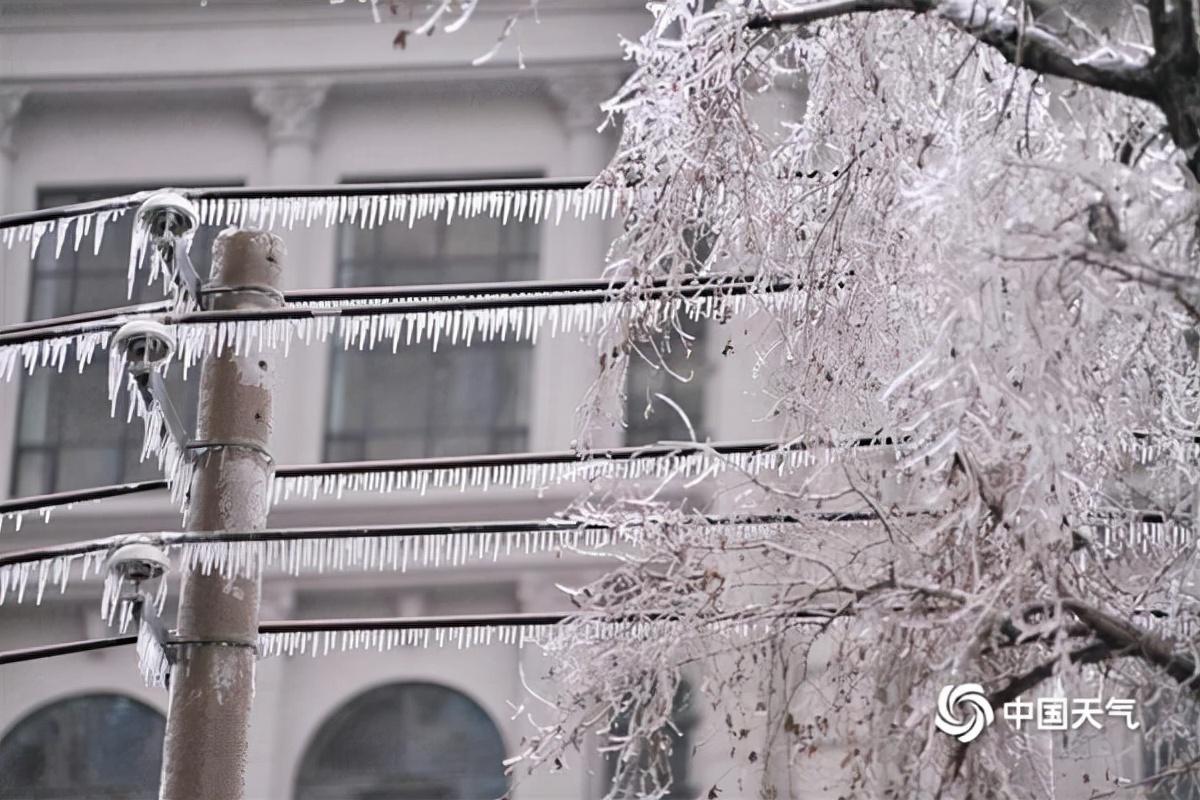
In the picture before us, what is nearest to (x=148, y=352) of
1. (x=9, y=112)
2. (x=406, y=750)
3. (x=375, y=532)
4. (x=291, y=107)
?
(x=375, y=532)

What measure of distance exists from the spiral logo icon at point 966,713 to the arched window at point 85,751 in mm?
7498

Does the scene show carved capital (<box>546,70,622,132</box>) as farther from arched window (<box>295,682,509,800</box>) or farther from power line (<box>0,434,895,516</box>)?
power line (<box>0,434,895,516</box>)

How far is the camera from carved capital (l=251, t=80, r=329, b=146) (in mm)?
12500

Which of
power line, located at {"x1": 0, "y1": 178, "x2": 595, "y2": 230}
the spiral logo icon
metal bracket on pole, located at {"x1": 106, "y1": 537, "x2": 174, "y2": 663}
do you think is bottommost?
the spiral logo icon

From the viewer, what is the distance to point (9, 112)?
12.8 meters

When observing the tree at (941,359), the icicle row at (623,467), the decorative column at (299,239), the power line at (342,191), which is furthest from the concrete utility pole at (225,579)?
the decorative column at (299,239)

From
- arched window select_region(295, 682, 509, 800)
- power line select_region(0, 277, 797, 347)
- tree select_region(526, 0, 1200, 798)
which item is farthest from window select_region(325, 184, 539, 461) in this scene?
tree select_region(526, 0, 1200, 798)

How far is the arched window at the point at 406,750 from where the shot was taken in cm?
1123

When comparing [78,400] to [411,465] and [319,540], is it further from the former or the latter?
[319,540]

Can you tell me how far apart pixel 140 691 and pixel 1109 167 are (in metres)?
8.38

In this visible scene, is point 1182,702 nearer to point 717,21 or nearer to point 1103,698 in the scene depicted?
point 1103,698

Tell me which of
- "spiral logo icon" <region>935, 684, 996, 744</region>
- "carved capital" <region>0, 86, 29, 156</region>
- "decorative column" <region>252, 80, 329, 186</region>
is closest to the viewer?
"spiral logo icon" <region>935, 684, 996, 744</region>

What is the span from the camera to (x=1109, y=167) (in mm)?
4348

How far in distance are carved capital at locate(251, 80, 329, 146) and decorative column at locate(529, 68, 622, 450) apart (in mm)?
1462
